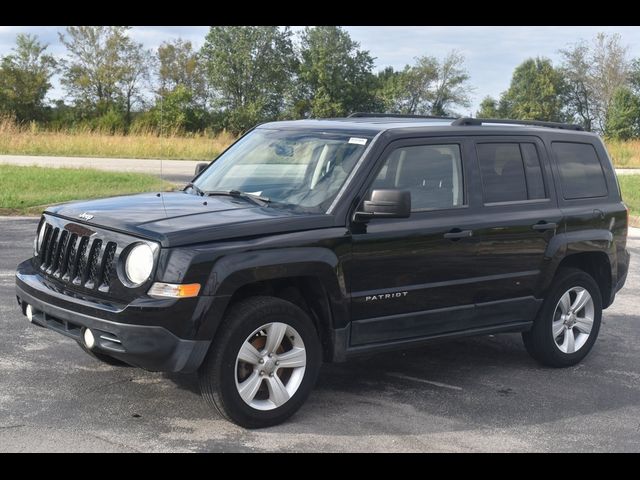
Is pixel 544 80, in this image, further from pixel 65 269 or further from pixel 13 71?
pixel 65 269

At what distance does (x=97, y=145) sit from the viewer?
34250mm

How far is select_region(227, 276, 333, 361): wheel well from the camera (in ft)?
17.7

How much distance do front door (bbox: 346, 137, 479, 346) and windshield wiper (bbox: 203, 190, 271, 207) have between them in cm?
64

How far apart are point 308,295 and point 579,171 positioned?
9.15 ft

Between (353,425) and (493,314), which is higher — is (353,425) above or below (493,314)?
below

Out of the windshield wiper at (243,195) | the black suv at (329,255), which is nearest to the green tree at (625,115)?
the black suv at (329,255)

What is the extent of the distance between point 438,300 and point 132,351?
213 centimetres

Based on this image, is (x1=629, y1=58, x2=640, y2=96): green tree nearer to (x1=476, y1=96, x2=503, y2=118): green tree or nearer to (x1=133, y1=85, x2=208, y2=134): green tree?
(x1=476, y1=96, x2=503, y2=118): green tree

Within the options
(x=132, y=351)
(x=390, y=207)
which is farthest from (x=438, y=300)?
(x=132, y=351)

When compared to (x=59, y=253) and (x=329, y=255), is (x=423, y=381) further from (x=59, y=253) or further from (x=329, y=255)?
(x=59, y=253)

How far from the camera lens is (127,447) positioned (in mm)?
4797

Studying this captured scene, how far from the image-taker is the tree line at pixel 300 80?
68.5 meters

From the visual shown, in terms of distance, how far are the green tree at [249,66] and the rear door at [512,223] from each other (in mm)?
66022

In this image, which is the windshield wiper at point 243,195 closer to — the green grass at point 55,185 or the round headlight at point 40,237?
the round headlight at point 40,237
